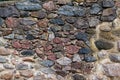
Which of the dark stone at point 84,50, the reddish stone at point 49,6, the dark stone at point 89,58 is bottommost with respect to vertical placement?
the dark stone at point 89,58

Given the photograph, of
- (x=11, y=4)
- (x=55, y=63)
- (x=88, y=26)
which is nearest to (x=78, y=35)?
Answer: (x=88, y=26)

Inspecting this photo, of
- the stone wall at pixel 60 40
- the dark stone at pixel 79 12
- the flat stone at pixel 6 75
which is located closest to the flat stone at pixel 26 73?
the stone wall at pixel 60 40

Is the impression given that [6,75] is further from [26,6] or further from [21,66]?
[26,6]

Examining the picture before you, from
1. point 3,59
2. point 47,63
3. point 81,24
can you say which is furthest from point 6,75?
point 81,24

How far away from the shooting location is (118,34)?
172 inches

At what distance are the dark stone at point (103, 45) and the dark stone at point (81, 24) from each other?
0.24m

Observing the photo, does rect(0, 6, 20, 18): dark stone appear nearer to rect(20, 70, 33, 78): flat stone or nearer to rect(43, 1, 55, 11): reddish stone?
rect(43, 1, 55, 11): reddish stone

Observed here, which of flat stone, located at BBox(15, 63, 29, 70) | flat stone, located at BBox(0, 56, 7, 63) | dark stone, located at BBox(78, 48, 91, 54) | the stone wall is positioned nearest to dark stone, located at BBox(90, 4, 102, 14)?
the stone wall

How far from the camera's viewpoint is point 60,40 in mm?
4387

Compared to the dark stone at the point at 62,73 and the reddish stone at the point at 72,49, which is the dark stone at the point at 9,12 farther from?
the dark stone at the point at 62,73

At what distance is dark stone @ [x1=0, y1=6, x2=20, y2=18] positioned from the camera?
14.3 feet

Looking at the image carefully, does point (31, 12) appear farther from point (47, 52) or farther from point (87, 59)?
point (87, 59)

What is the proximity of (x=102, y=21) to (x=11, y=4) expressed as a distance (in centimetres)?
110

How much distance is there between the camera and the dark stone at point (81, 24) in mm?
4395
